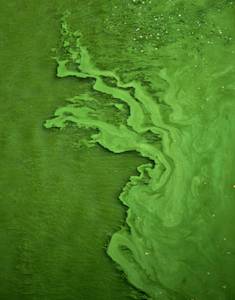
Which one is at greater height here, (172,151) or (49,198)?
(172,151)

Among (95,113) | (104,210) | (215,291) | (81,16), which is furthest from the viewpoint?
(81,16)

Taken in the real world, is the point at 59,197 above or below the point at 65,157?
below

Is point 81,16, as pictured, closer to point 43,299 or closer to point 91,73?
point 91,73

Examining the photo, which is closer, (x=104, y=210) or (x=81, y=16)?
(x=104, y=210)

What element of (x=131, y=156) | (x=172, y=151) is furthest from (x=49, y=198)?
(x=172, y=151)

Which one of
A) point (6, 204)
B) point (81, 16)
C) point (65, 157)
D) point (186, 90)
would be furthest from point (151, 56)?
point (6, 204)

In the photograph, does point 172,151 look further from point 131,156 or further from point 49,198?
point 49,198
